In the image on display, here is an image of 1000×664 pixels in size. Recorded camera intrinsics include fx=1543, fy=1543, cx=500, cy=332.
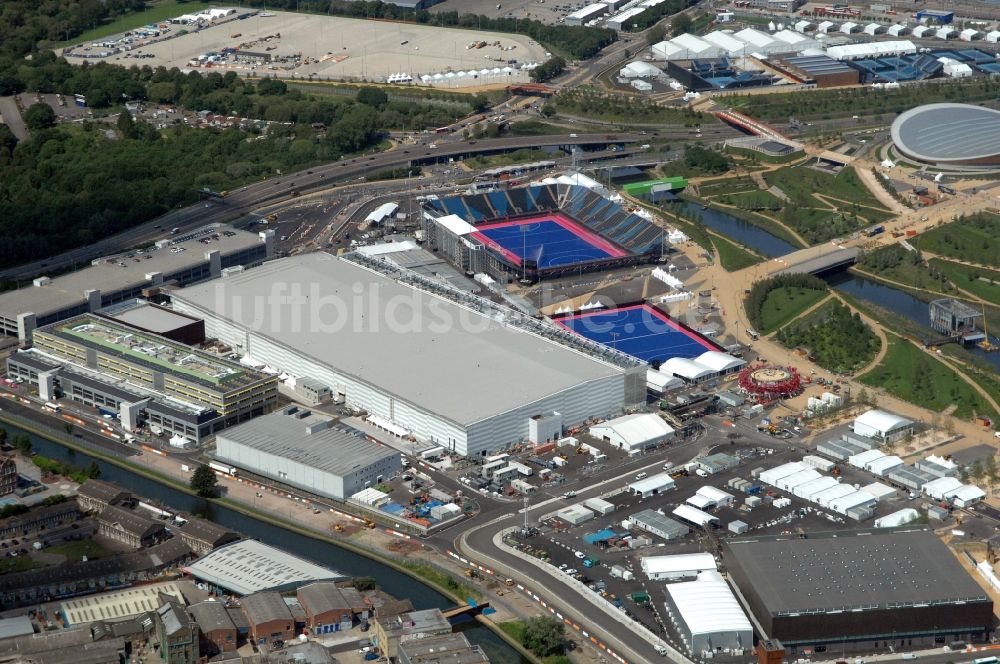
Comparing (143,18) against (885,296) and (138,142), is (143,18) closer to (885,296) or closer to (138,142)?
(138,142)

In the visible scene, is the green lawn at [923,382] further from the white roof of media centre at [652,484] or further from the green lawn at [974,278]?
the white roof of media centre at [652,484]

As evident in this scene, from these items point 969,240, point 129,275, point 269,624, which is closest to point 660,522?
point 269,624

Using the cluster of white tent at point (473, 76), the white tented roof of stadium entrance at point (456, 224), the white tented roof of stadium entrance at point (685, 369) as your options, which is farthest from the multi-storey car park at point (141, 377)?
the cluster of white tent at point (473, 76)

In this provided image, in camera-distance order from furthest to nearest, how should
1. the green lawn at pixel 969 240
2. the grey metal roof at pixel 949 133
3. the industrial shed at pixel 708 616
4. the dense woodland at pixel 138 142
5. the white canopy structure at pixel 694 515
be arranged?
the grey metal roof at pixel 949 133 < the dense woodland at pixel 138 142 < the green lawn at pixel 969 240 < the white canopy structure at pixel 694 515 < the industrial shed at pixel 708 616

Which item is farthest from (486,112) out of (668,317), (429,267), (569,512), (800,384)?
(569,512)

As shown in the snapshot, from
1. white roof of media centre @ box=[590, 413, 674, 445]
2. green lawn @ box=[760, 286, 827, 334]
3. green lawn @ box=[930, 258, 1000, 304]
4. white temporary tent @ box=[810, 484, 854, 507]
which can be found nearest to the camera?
white temporary tent @ box=[810, 484, 854, 507]

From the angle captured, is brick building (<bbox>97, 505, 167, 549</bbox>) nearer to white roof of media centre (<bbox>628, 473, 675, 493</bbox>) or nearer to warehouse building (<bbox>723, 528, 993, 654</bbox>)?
Result: white roof of media centre (<bbox>628, 473, 675, 493</bbox>)

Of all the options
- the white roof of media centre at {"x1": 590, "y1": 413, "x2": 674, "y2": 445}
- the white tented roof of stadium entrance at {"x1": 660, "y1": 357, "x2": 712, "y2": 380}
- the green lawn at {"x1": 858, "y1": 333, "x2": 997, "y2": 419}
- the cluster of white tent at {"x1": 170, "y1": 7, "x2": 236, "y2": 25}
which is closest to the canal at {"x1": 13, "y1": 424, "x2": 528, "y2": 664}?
the white roof of media centre at {"x1": 590, "y1": 413, "x2": 674, "y2": 445}
